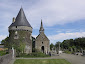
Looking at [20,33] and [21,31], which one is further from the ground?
[21,31]

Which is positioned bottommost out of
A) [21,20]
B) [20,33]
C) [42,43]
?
[42,43]

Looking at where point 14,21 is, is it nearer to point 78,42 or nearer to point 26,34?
point 26,34

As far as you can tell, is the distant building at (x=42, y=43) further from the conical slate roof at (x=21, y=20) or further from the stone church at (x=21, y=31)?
the conical slate roof at (x=21, y=20)

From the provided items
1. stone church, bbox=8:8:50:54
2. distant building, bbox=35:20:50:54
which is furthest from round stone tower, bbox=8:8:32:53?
distant building, bbox=35:20:50:54

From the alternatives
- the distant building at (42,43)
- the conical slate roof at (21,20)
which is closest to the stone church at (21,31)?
the conical slate roof at (21,20)

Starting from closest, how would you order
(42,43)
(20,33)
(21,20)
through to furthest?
(20,33), (21,20), (42,43)

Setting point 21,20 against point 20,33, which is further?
point 21,20

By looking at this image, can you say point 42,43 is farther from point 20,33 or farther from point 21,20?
point 21,20

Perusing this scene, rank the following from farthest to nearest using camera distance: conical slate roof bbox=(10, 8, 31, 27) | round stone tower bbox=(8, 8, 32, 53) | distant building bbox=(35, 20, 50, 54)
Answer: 1. distant building bbox=(35, 20, 50, 54)
2. conical slate roof bbox=(10, 8, 31, 27)
3. round stone tower bbox=(8, 8, 32, 53)

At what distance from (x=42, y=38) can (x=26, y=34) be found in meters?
13.2

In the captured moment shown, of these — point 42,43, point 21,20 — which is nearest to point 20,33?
point 21,20

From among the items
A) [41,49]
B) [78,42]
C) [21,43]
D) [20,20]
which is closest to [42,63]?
[21,43]

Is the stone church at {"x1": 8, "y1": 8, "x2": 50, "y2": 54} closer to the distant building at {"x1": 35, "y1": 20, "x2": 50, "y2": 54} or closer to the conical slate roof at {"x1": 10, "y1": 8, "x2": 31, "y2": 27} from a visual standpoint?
the conical slate roof at {"x1": 10, "y1": 8, "x2": 31, "y2": 27}

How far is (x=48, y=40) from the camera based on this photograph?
48.5 metres
